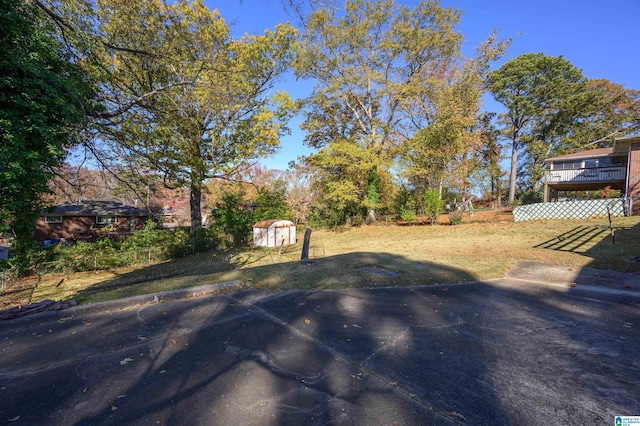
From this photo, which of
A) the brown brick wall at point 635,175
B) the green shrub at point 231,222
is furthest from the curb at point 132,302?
the brown brick wall at point 635,175

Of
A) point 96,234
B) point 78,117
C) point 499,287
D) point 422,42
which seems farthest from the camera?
point 96,234

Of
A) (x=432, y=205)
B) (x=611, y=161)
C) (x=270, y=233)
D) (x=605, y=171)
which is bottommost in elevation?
(x=270, y=233)

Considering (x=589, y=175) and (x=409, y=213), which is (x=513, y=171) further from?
(x=409, y=213)

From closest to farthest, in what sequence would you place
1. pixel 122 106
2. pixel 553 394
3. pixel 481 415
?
pixel 481 415 < pixel 553 394 < pixel 122 106

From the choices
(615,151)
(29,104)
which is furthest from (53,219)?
(615,151)

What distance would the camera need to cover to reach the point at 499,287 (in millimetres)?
5793

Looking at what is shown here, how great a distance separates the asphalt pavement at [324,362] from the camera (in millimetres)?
2170

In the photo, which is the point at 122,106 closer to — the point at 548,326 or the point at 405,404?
the point at 405,404

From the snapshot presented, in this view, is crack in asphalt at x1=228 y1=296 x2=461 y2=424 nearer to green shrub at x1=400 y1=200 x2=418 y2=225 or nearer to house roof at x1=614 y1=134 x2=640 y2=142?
green shrub at x1=400 y1=200 x2=418 y2=225

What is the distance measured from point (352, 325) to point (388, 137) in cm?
2060

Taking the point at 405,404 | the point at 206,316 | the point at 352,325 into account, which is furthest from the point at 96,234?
the point at 405,404

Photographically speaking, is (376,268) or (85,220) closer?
(376,268)

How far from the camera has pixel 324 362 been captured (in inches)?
114

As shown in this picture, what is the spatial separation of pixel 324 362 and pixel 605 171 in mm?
26381
